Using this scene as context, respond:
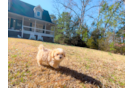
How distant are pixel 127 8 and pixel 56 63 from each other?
1176 mm

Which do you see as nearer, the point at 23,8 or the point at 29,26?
the point at 29,26

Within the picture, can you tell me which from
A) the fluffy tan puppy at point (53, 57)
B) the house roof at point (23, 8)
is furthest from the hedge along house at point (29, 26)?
the fluffy tan puppy at point (53, 57)

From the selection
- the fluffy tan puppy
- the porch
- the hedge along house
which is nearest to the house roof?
the hedge along house

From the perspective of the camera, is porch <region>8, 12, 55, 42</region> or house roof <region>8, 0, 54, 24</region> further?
porch <region>8, 12, 55, 42</region>

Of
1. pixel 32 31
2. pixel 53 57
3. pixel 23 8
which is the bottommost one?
pixel 53 57

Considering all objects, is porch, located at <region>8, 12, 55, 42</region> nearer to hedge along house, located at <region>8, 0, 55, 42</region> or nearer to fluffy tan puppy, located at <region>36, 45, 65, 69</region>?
hedge along house, located at <region>8, 0, 55, 42</region>

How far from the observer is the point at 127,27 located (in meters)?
0.81

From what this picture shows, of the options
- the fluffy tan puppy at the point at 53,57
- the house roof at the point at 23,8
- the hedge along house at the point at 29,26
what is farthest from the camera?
the hedge along house at the point at 29,26

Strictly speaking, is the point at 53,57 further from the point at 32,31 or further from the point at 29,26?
the point at 29,26

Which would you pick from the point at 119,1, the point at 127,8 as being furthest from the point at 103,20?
the point at 127,8

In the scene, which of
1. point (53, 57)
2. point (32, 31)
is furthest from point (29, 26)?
point (53, 57)

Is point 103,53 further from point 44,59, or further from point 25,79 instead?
point 25,79

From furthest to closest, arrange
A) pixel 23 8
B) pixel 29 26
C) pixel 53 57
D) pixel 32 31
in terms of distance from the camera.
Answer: pixel 23 8 < pixel 29 26 < pixel 32 31 < pixel 53 57

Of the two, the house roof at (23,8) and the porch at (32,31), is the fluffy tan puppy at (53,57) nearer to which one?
the porch at (32,31)
